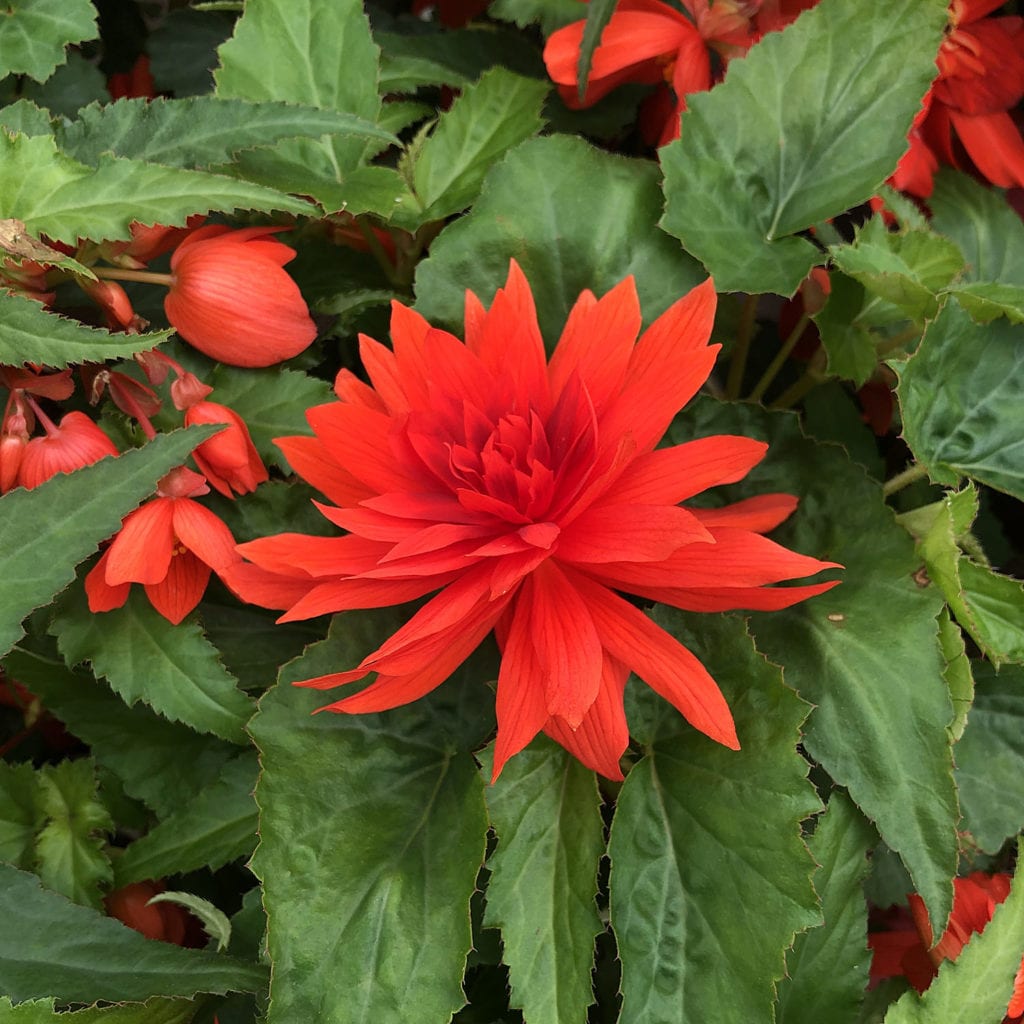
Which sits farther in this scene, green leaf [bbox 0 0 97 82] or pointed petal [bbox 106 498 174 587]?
green leaf [bbox 0 0 97 82]

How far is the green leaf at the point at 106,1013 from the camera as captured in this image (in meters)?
0.44

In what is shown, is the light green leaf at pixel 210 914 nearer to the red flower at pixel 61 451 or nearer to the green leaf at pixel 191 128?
the red flower at pixel 61 451

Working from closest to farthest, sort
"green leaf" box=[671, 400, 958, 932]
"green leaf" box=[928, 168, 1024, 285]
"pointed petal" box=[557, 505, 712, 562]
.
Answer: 1. "pointed petal" box=[557, 505, 712, 562]
2. "green leaf" box=[671, 400, 958, 932]
3. "green leaf" box=[928, 168, 1024, 285]

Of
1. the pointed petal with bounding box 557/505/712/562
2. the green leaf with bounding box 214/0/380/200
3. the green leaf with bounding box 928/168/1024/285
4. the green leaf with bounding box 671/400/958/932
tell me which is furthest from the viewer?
the green leaf with bounding box 928/168/1024/285

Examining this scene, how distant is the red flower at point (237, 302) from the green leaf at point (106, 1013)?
35 centimetres

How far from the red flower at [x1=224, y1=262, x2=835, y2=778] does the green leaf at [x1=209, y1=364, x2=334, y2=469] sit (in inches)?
3.1

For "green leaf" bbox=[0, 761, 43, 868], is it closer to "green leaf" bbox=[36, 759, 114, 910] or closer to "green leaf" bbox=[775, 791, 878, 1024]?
"green leaf" bbox=[36, 759, 114, 910]

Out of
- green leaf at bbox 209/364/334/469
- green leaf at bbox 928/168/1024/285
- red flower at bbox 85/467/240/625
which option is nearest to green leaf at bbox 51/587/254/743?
red flower at bbox 85/467/240/625

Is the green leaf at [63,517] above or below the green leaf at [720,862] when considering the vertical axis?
above

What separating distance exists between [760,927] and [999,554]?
400mm

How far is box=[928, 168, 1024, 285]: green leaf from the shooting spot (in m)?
0.75

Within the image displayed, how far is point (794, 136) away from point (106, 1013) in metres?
0.64

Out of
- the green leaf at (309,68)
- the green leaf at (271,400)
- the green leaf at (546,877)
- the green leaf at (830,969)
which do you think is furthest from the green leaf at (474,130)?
the green leaf at (830,969)

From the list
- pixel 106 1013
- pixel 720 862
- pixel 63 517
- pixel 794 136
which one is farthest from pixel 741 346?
pixel 106 1013
